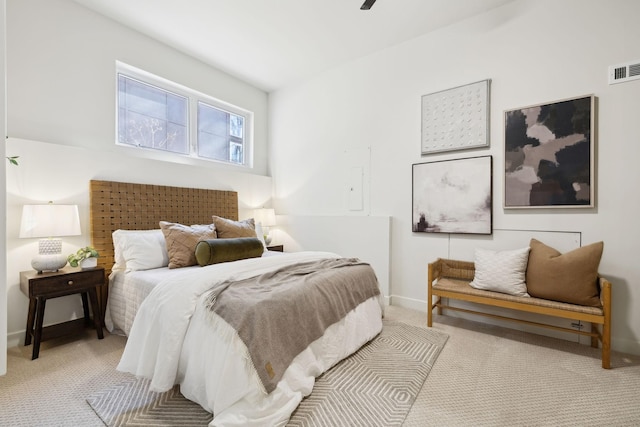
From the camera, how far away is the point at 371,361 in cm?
212

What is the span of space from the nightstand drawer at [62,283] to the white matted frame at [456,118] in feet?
11.0

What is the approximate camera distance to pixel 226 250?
8.75 ft

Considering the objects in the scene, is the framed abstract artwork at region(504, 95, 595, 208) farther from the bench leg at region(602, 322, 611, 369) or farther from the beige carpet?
the beige carpet

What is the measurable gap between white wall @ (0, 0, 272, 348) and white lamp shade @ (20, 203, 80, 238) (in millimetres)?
247

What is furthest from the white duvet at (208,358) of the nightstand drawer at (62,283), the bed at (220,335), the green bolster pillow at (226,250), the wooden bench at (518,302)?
the wooden bench at (518,302)

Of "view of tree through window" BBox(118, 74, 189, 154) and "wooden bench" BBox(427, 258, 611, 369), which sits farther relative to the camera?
"view of tree through window" BBox(118, 74, 189, 154)

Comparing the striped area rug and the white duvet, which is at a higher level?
the white duvet

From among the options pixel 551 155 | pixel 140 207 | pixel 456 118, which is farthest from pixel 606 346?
pixel 140 207

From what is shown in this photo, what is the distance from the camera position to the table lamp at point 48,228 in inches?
88.2

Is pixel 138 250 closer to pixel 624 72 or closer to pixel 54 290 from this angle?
pixel 54 290

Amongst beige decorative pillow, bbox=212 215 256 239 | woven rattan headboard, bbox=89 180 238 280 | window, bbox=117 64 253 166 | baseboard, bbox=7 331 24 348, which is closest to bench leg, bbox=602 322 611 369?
beige decorative pillow, bbox=212 215 256 239

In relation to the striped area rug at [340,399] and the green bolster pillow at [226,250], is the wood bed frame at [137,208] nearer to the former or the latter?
the green bolster pillow at [226,250]

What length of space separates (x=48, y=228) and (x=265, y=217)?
2423mm

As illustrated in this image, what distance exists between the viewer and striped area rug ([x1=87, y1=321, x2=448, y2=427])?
153 centimetres
